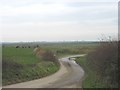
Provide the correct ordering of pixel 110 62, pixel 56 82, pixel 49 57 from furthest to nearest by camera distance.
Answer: pixel 49 57 < pixel 56 82 < pixel 110 62

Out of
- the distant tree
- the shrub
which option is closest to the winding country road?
the shrub

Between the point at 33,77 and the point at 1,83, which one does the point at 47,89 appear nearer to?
the point at 1,83

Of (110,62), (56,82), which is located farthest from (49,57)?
(110,62)

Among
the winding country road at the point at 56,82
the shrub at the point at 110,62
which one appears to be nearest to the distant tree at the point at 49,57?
the winding country road at the point at 56,82

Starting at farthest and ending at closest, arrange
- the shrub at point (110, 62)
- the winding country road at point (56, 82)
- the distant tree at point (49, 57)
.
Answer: the distant tree at point (49, 57) → the winding country road at point (56, 82) → the shrub at point (110, 62)

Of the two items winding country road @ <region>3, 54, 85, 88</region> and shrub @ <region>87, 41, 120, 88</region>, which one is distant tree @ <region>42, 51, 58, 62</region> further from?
shrub @ <region>87, 41, 120, 88</region>

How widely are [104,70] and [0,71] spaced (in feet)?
55.1

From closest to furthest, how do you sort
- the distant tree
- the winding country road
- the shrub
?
the shrub, the winding country road, the distant tree

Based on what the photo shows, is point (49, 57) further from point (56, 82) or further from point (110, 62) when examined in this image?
point (110, 62)

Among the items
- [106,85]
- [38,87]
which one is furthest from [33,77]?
[106,85]

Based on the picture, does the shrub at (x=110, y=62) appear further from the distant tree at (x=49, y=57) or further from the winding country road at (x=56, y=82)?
the distant tree at (x=49, y=57)

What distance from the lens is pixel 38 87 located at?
28000 millimetres

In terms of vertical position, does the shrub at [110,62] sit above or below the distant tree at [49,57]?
above

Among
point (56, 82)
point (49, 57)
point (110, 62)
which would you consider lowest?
point (56, 82)
